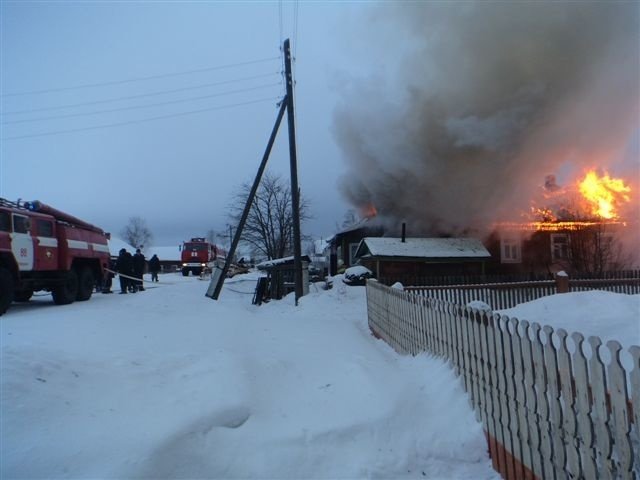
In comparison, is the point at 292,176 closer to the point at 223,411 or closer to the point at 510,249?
the point at 223,411

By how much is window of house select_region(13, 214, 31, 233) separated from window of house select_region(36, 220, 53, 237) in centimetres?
41

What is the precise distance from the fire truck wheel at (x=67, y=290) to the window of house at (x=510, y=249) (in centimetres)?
2057

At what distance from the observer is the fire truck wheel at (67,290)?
11016 mm

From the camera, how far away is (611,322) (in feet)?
18.9

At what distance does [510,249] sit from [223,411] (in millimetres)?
23262

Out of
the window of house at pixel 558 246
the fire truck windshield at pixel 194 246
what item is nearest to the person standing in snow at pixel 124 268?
the fire truck windshield at pixel 194 246

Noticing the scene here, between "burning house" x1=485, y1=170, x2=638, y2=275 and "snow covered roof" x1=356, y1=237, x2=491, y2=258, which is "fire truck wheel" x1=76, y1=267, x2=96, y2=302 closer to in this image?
"snow covered roof" x1=356, y1=237, x2=491, y2=258

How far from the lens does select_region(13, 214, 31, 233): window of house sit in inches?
372

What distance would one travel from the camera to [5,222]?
9188mm

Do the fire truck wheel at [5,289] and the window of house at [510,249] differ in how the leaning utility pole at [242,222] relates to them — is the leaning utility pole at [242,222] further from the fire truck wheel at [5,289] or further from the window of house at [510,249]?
the window of house at [510,249]

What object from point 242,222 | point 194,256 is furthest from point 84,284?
point 194,256

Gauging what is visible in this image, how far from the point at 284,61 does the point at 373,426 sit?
1450 cm

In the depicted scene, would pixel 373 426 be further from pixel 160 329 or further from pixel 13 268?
pixel 13 268

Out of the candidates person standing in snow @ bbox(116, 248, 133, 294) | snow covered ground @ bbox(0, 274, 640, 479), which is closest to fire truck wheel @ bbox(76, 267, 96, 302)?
person standing in snow @ bbox(116, 248, 133, 294)
